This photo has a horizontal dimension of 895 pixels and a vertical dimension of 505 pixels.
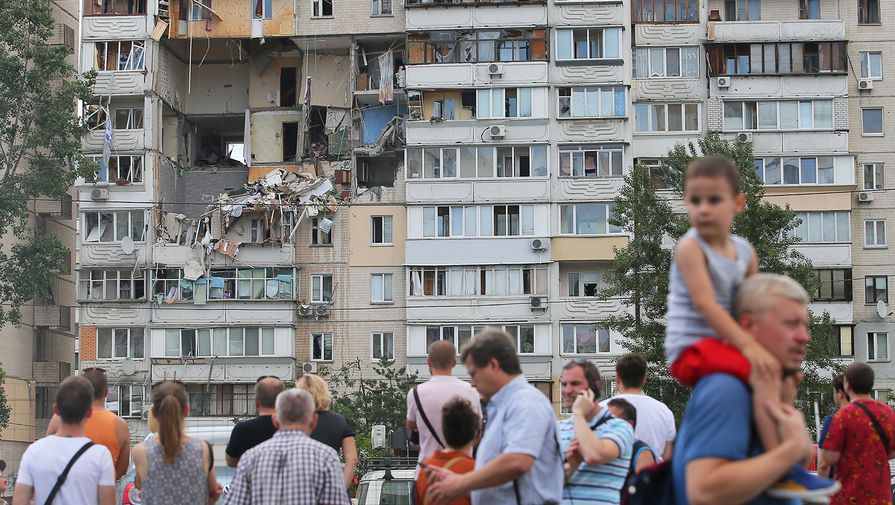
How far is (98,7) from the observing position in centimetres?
6391

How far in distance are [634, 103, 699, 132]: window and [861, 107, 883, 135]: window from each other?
311 inches

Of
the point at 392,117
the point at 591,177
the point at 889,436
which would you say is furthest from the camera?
the point at 392,117

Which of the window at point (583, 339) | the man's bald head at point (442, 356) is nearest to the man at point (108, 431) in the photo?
the man's bald head at point (442, 356)

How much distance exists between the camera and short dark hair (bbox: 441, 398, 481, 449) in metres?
8.08

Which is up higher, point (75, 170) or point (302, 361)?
point (75, 170)

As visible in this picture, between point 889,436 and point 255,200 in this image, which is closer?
point 889,436

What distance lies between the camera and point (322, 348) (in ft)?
199

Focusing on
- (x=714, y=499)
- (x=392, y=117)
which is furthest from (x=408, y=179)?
(x=714, y=499)

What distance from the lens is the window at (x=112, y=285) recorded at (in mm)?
61156

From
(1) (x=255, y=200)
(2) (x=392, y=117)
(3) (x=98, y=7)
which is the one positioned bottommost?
(1) (x=255, y=200)

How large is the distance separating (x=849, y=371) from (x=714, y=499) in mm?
5983

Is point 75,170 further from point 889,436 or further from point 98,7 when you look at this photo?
point 889,436

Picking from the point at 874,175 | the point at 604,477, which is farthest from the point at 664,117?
the point at 604,477

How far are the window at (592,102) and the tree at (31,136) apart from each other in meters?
21.7
